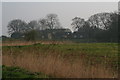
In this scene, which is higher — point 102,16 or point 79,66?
point 102,16

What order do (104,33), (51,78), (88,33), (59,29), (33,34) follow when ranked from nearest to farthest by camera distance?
(51,78)
(33,34)
(104,33)
(88,33)
(59,29)

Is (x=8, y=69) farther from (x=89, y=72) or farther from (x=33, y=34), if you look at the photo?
(x=33, y=34)

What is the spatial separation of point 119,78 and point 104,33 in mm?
38687

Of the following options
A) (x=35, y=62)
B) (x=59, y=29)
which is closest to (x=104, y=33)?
(x=59, y=29)

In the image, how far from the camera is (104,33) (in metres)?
45.3

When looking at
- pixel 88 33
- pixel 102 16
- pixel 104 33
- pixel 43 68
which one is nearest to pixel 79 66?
pixel 43 68

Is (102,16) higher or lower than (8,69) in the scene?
higher

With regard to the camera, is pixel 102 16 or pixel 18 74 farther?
pixel 102 16

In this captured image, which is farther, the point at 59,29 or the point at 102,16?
the point at 102,16

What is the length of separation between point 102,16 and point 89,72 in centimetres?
6317

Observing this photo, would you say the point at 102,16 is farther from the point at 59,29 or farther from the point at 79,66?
the point at 79,66

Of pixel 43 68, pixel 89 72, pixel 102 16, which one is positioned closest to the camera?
pixel 89 72

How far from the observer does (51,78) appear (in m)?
6.93

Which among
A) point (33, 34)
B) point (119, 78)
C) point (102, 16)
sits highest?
point (102, 16)
